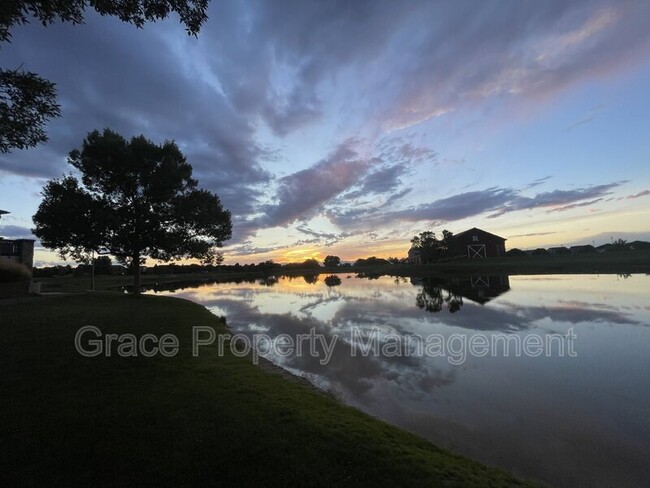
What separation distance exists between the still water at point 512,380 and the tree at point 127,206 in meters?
13.1

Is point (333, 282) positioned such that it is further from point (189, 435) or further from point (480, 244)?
point (189, 435)

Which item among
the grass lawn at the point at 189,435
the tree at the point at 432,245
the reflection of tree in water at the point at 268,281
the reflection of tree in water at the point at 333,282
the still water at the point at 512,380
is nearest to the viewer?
the grass lawn at the point at 189,435

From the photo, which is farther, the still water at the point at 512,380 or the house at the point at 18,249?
the house at the point at 18,249

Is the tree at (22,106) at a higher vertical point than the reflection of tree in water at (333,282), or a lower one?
higher

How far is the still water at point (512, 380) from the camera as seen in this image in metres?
6.34

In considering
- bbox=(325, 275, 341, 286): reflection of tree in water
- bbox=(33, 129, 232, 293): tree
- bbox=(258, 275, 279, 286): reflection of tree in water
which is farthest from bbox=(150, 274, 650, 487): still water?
bbox=(258, 275, 279, 286): reflection of tree in water

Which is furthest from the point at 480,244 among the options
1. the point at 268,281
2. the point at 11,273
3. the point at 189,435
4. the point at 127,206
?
the point at 189,435

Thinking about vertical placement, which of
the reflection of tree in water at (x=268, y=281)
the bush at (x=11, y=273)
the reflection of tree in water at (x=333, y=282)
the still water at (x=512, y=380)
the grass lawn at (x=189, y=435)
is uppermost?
the bush at (x=11, y=273)

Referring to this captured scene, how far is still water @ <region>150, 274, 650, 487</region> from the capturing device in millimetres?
6340

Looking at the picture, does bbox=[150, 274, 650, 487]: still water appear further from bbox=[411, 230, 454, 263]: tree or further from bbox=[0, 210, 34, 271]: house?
bbox=[411, 230, 454, 263]: tree

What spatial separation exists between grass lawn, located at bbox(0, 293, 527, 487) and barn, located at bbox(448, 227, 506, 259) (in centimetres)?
8572

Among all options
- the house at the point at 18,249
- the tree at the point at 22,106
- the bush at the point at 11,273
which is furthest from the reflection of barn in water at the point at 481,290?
the house at the point at 18,249

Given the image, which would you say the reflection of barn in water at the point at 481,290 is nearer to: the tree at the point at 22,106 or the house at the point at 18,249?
the tree at the point at 22,106

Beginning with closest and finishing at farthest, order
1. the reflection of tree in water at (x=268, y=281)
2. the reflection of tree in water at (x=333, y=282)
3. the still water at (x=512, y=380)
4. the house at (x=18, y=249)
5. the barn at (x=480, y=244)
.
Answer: the still water at (x=512, y=380)
the house at (x=18, y=249)
the reflection of tree in water at (x=333, y=282)
the reflection of tree in water at (x=268, y=281)
the barn at (x=480, y=244)
